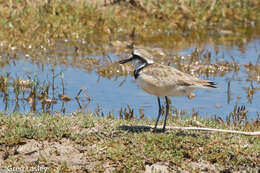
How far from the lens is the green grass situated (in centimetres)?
689

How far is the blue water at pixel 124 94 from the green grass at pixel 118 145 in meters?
2.08

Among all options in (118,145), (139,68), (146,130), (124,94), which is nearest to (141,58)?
(139,68)

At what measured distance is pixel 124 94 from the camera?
11.2 metres

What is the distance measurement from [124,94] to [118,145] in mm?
3994

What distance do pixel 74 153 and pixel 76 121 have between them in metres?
0.89

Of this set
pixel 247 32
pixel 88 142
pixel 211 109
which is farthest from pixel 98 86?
pixel 247 32

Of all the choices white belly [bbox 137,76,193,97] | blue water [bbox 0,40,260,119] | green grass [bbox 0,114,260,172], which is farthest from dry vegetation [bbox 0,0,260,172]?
white belly [bbox 137,76,193,97]

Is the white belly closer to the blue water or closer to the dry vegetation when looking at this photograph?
the dry vegetation

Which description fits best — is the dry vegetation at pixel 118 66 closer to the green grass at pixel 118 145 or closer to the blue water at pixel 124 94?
the green grass at pixel 118 145

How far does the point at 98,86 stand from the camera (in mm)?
11703

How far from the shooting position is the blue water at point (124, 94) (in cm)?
1023

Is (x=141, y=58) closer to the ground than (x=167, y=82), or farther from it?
farther from it

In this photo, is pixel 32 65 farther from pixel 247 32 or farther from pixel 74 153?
pixel 247 32

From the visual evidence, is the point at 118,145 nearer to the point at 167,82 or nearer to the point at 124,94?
the point at 167,82
